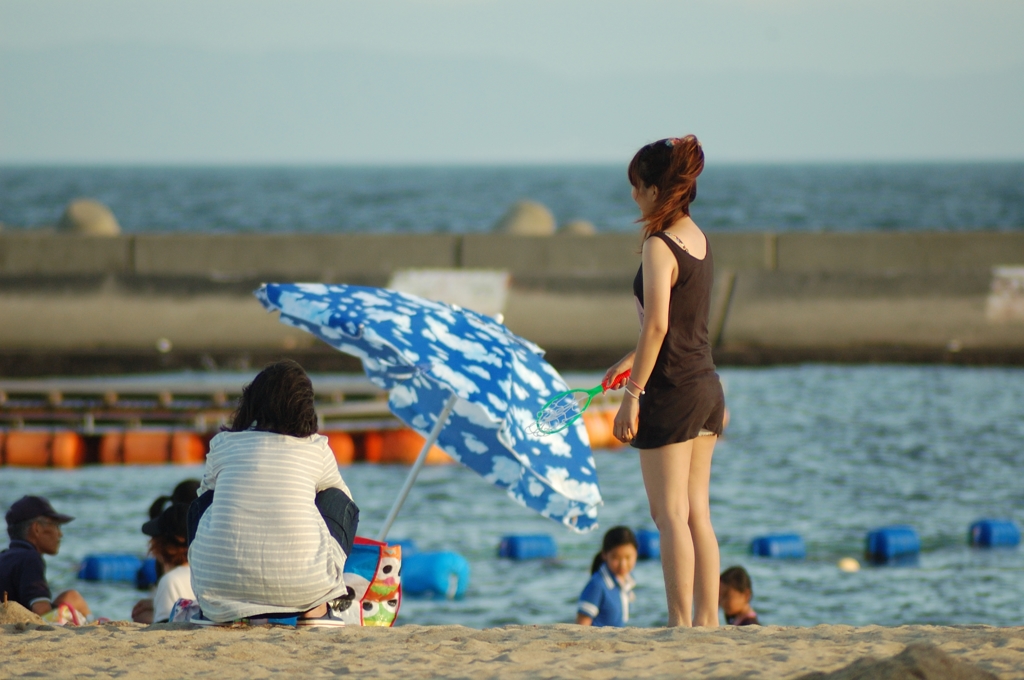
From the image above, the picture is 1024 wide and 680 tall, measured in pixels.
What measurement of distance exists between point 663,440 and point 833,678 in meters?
1.24

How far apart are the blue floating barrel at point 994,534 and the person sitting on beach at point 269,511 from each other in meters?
7.24

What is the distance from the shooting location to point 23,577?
6312mm

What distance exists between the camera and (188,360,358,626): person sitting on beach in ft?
16.2

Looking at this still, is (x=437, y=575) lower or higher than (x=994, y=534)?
lower

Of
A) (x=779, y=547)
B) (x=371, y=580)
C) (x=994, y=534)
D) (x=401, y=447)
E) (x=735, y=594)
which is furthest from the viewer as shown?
(x=401, y=447)

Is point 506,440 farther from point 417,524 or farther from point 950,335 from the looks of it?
point 950,335

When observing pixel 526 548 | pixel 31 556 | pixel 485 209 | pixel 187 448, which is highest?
pixel 485 209

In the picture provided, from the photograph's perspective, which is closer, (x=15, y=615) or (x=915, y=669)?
(x=915, y=669)

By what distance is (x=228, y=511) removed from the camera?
493cm

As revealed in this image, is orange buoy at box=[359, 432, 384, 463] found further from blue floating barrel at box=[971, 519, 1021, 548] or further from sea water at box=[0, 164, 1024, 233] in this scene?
sea water at box=[0, 164, 1024, 233]

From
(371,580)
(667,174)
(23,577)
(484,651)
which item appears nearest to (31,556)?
(23,577)

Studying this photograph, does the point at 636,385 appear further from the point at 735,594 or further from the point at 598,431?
the point at 598,431

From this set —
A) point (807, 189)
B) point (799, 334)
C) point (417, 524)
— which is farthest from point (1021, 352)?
point (807, 189)

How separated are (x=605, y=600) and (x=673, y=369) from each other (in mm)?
2443
